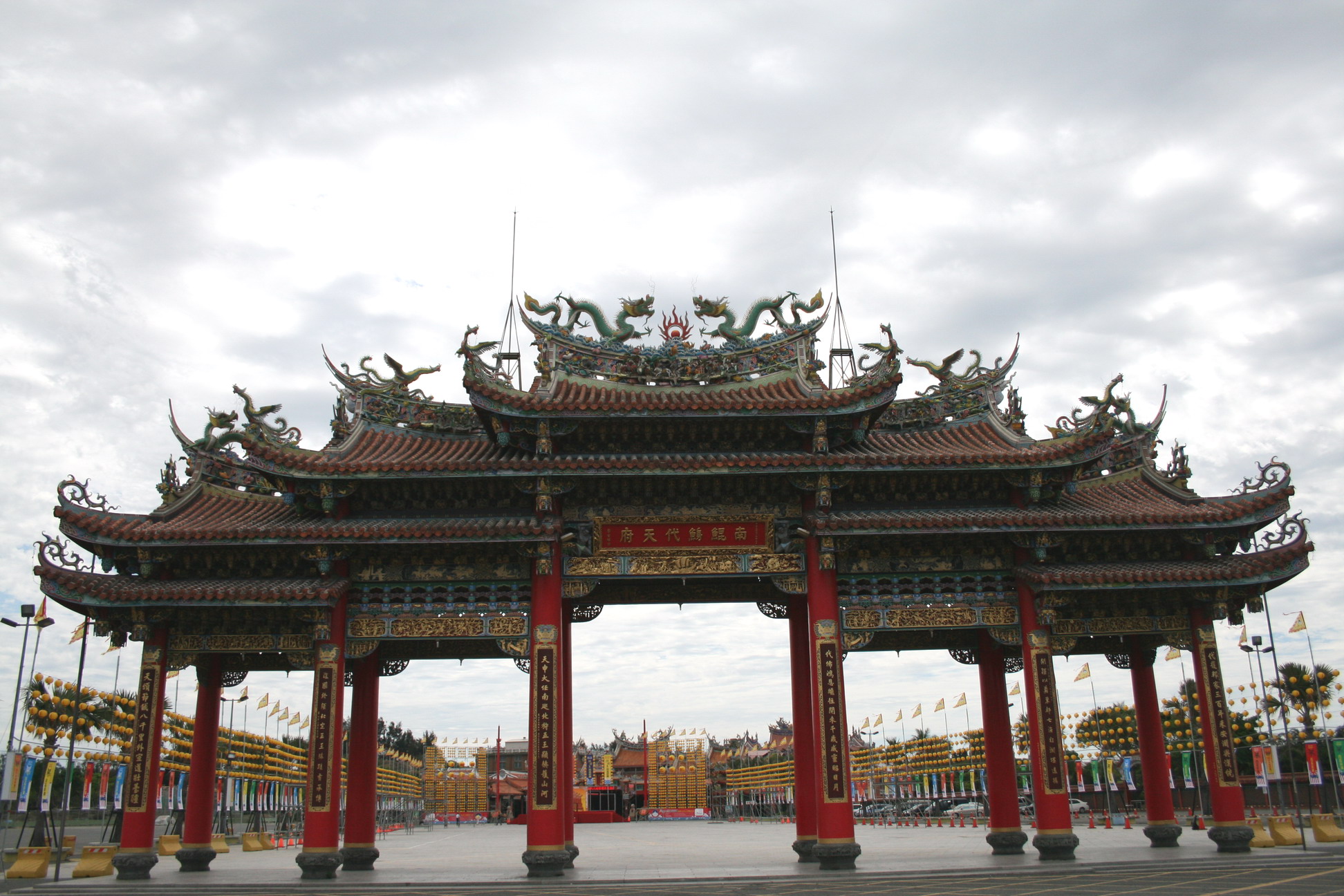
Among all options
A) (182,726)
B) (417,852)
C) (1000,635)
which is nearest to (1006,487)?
(1000,635)

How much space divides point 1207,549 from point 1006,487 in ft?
13.2

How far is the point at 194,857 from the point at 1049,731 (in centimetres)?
1702

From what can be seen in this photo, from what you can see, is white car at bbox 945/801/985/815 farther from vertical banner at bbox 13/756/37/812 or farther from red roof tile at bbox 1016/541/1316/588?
vertical banner at bbox 13/756/37/812

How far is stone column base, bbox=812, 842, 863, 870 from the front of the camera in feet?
55.1

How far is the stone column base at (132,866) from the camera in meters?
16.9

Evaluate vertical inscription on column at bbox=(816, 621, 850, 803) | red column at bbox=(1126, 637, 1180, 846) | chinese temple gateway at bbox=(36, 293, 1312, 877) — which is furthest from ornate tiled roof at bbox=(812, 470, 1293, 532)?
red column at bbox=(1126, 637, 1180, 846)

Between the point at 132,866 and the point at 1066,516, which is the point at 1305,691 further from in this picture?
the point at 132,866

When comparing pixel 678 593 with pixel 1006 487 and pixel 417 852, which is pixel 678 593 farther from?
pixel 417 852

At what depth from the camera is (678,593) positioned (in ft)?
67.5

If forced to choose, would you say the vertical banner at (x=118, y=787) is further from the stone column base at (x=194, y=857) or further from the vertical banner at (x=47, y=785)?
the stone column base at (x=194, y=857)

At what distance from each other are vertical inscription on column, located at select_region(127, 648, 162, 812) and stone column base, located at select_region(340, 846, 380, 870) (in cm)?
408

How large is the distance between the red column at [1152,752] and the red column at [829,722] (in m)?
7.03

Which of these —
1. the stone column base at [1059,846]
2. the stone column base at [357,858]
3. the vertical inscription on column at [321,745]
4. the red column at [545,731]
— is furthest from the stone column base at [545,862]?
the stone column base at [1059,846]

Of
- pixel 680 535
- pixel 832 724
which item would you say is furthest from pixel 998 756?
pixel 680 535
